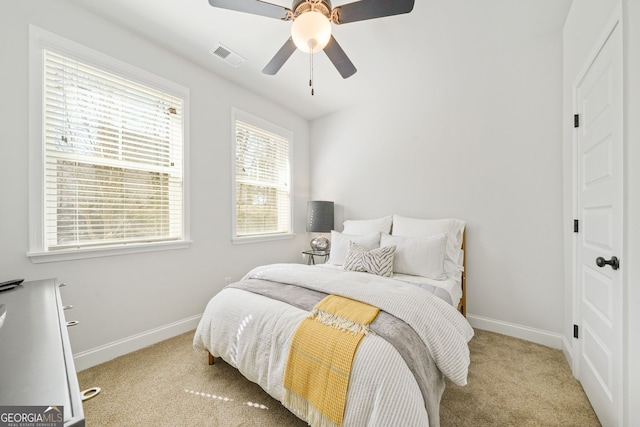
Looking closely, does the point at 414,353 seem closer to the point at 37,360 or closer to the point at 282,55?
the point at 37,360

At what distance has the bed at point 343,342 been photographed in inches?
43.4

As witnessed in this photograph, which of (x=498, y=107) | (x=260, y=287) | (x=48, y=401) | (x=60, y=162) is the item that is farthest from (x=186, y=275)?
(x=498, y=107)

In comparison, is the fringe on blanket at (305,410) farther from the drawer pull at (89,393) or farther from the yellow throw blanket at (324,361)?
the drawer pull at (89,393)

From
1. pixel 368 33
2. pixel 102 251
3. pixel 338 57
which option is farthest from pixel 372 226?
pixel 102 251

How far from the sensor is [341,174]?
3.75m

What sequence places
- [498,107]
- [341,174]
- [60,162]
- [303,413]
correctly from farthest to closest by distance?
[341,174] → [498,107] → [60,162] → [303,413]

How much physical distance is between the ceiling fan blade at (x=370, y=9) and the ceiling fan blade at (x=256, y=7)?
340 mm

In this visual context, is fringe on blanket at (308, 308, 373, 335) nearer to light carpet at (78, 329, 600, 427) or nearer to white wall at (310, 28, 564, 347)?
light carpet at (78, 329, 600, 427)

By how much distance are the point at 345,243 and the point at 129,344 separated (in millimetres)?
2174

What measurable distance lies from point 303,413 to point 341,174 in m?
2.96

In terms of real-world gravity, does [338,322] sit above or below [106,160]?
below

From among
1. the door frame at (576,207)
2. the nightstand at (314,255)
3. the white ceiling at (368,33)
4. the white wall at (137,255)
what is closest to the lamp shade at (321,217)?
the nightstand at (314,255)

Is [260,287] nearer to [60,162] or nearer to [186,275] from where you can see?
[186,275]

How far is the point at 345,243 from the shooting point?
2873 millimetres
